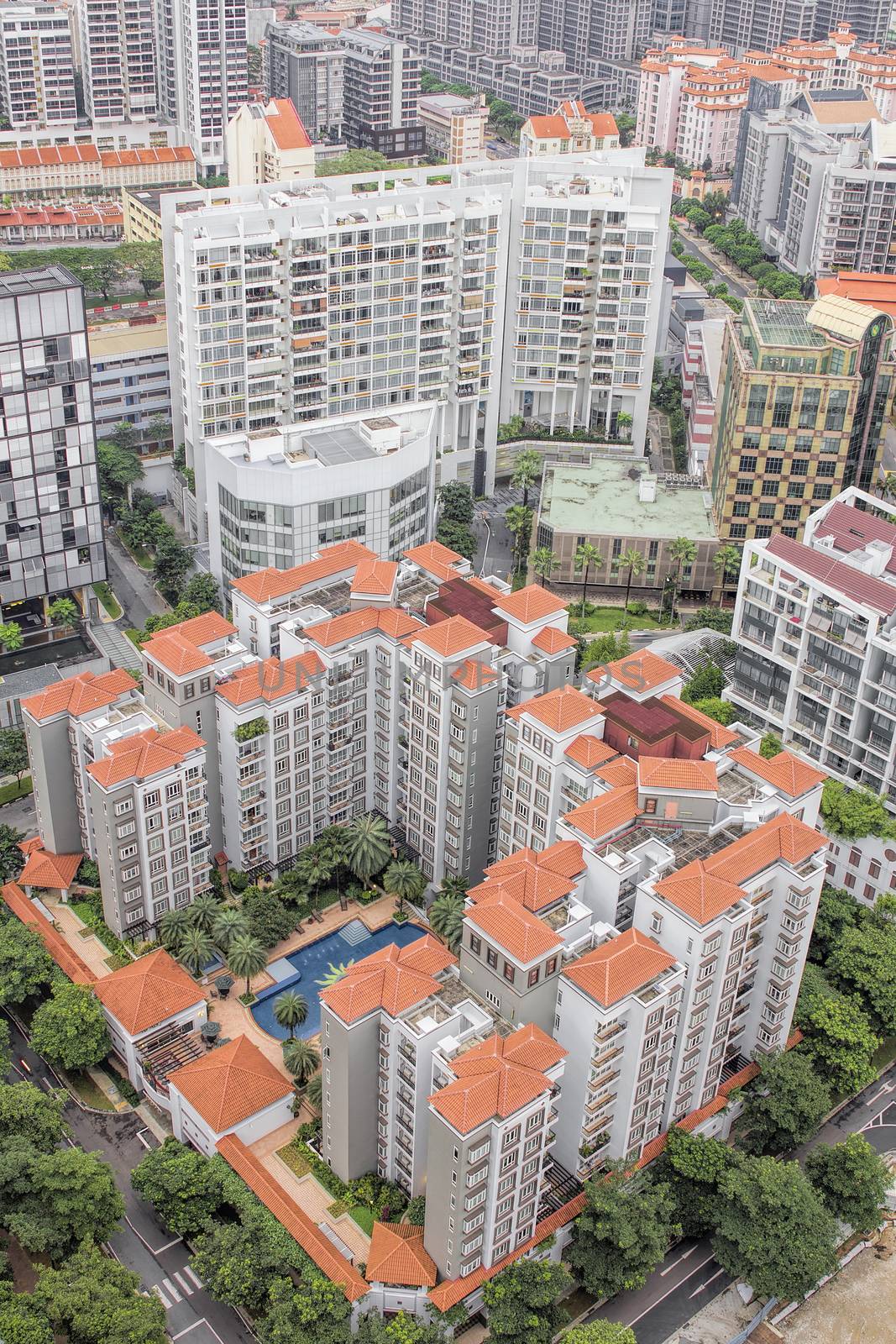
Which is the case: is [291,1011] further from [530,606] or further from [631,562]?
[631,562]

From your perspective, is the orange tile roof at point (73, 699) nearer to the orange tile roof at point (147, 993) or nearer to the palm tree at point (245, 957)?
the orange tile roof at point (147, 993)

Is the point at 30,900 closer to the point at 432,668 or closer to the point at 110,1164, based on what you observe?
the point at 110,1164

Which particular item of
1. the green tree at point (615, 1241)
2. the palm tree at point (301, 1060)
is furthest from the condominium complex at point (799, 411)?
the green tree at point (615, 1241)

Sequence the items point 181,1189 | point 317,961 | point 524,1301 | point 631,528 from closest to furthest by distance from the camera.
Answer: point 524,1301
point 181,1189
point 317,961
point 631,528

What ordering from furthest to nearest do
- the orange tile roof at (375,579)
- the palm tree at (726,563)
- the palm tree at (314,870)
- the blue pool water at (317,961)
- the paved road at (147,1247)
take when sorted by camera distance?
the palm tree at (726,563)
the orange tile roof at (375,579)
the palm tree at (314,870)
the blue pool water at (317,961)
the paved road at (147,1247)

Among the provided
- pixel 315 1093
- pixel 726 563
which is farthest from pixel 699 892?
pixel 726 563
